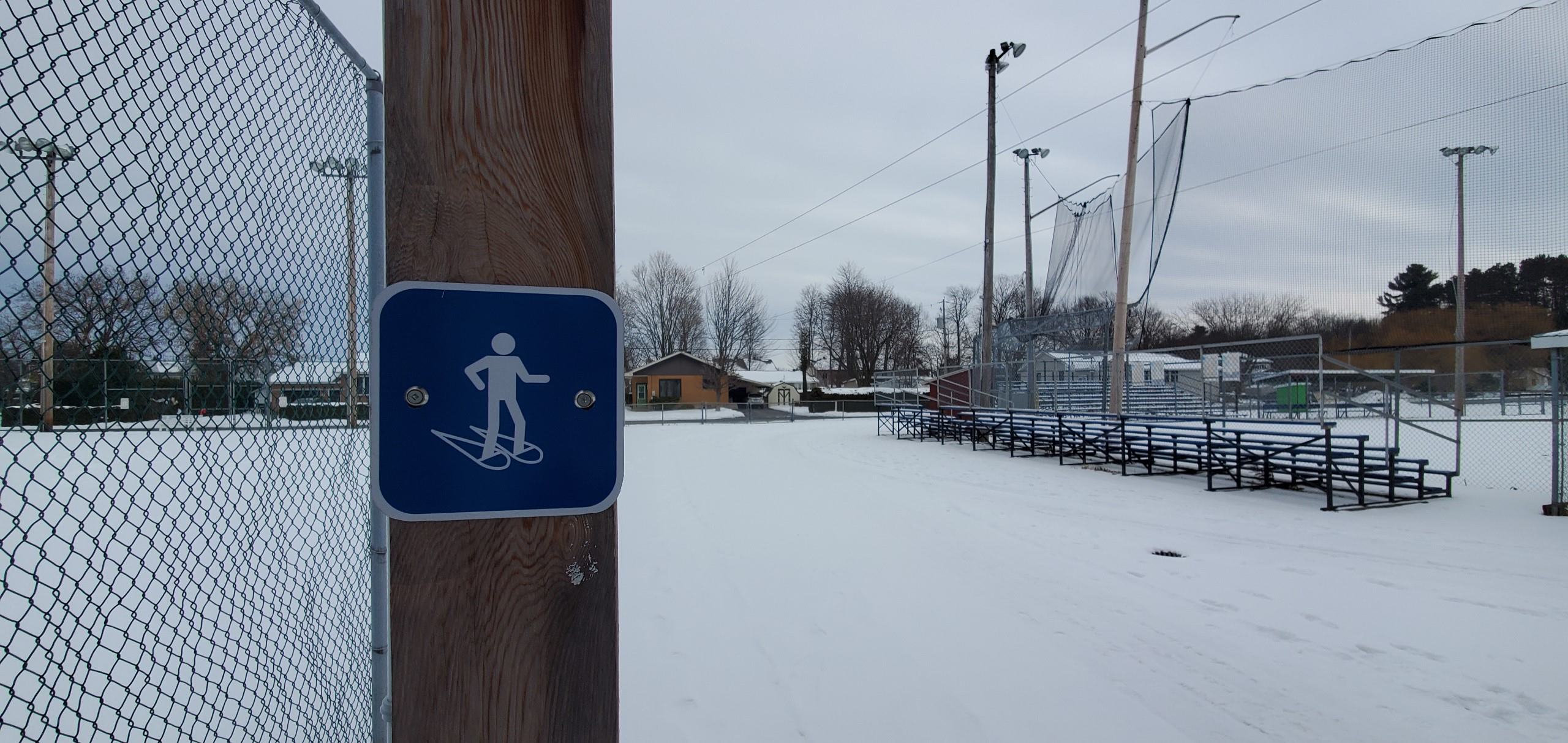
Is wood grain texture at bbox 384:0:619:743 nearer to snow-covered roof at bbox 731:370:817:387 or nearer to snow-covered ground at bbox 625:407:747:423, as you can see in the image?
snow-covered ground at bbox 625:407:747:423

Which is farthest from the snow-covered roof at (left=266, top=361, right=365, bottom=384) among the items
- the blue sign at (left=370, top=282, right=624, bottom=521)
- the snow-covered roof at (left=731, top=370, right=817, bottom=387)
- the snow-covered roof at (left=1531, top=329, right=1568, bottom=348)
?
the snow-covered roof at (left=731, top=370, right=817, bottom=387)

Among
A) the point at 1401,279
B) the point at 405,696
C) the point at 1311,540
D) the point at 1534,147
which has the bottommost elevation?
the point at 1311,540

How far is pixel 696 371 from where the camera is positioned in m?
51.4

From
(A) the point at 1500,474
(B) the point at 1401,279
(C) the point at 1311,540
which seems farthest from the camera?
(B) the point at 1401,279

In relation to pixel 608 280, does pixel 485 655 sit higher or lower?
lower

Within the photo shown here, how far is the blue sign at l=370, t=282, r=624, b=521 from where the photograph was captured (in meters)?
1.19

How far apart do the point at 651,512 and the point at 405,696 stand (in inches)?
287

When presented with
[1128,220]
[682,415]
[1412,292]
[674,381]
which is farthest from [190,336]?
[674,381]

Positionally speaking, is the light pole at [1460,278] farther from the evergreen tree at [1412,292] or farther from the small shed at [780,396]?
the small shed at [780,396]

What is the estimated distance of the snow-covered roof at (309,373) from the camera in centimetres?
269

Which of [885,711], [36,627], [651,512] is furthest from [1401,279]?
[36,627]

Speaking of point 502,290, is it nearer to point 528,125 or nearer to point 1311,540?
point 528,125

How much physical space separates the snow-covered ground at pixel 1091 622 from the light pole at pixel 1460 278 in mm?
2985

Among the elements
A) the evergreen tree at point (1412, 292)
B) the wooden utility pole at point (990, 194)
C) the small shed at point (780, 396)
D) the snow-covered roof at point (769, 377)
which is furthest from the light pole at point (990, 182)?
the snow-covered roof at point (769, 377)
